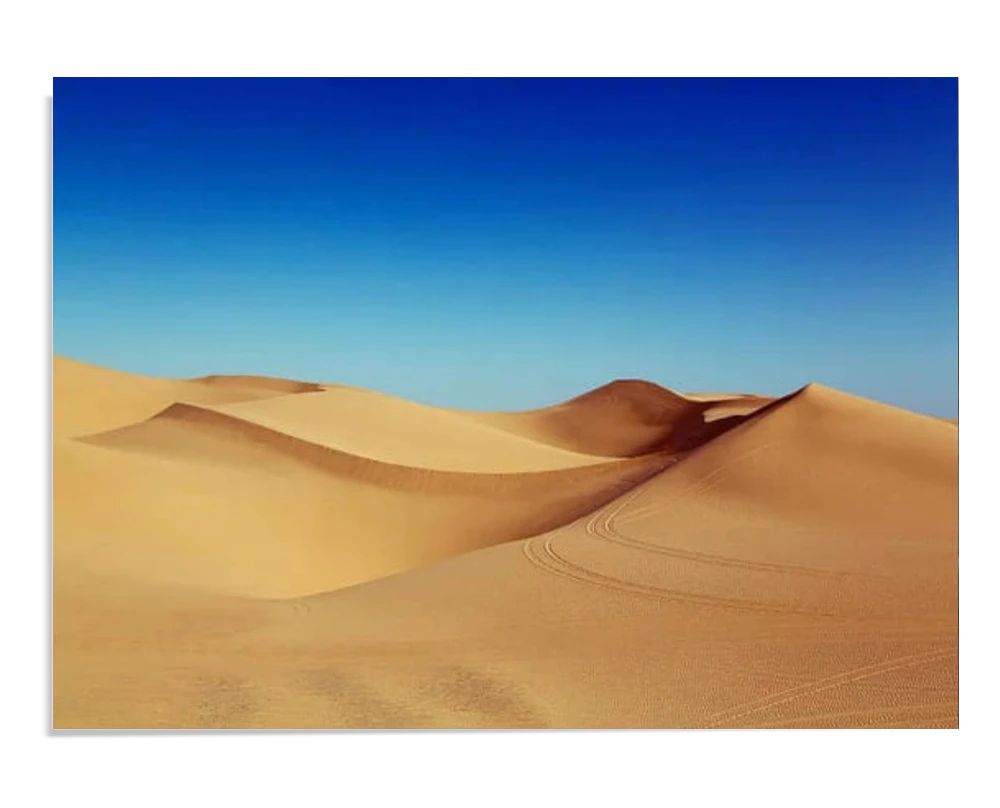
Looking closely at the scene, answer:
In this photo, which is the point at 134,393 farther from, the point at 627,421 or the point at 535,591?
the point at 627,421

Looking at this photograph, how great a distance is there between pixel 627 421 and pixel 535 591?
34.1 feet

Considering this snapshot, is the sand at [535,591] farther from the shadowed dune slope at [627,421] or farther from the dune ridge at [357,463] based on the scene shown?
the shadowed dune slope at [627,421]

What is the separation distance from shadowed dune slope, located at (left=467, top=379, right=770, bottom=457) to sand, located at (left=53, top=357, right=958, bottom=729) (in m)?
1.97

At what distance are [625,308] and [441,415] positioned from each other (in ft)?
27.2

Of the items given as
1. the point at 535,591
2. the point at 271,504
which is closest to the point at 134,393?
the point at 271,504

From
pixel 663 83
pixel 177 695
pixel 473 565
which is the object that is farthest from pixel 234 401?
pixel 663 83

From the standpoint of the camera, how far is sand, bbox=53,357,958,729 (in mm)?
5723

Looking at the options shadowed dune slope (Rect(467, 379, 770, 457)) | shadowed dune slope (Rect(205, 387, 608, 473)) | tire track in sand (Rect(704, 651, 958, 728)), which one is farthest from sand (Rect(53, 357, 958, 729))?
shadowed dune slope (Rect(467, 379, 770, 457))

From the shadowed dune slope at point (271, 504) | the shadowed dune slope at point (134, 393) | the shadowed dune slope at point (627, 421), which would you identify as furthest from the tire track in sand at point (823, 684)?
the shadowed dune slope at point (134, 393)

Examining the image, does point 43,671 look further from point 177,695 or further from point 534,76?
point 534,76

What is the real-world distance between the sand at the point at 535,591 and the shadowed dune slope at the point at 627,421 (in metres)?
1.97

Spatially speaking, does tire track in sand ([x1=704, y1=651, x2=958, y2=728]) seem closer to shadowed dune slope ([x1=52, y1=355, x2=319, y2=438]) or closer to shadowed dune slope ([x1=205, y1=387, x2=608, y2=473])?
shadowed dune slope ([x1=52, y1=355, x2=319, y2=438])

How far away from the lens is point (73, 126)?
6406 millimetres

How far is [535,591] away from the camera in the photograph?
269 inches
